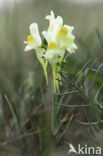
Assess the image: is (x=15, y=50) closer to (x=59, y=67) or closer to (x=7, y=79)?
(x=7, y=79)

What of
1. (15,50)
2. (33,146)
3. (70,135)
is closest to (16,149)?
(33,146)

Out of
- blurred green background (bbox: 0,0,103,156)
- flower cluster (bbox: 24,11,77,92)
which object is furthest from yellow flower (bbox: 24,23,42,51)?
blurred green background (bbox: 0,0,103,156)

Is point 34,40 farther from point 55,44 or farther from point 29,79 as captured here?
point 29,79

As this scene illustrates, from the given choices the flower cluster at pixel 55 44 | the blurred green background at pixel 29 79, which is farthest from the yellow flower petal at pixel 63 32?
the blurred green background at pixel 29 79

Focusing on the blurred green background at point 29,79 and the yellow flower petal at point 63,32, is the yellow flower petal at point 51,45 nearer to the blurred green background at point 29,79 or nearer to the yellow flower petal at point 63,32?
the yellow flower petal at point 63,32

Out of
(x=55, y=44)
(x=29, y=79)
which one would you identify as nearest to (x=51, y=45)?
(x=55, y=44)

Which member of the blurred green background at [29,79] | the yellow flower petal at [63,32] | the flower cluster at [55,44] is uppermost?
the yellow flower petal at [63,32]

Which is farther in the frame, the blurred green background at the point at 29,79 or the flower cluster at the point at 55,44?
the blurred green background at the point at 29,79

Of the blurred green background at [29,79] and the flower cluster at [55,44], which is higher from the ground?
the flower cluster at [55,44]
